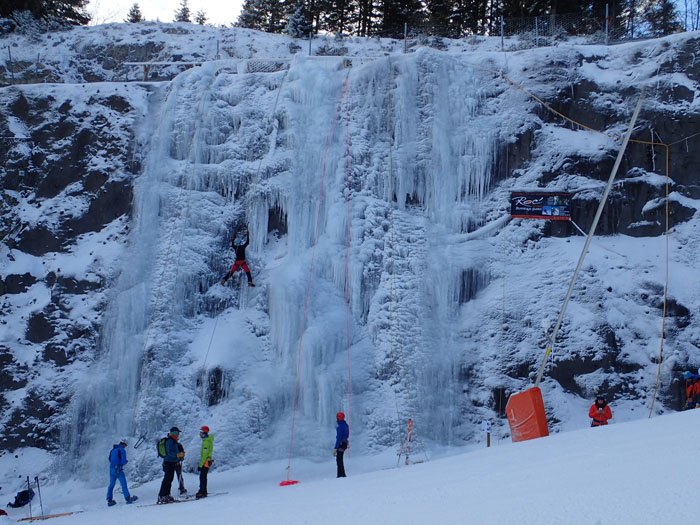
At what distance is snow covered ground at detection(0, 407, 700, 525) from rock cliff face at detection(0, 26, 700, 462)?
5289 mm

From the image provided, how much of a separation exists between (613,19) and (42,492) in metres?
17.6

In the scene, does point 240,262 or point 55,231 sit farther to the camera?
point 55,231

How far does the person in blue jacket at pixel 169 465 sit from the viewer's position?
8203 millimetres

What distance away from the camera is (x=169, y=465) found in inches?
327

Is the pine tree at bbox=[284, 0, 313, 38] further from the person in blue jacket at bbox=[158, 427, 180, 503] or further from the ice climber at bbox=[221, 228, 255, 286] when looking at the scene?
the person in blue jacket at bbox=[158, 427, 180, 503]

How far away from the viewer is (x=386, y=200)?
13.8 metres

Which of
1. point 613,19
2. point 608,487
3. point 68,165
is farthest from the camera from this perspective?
point 613,19

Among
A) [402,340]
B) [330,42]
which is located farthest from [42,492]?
[330,42]

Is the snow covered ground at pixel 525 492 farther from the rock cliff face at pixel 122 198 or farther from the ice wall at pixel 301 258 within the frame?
the rock cliff face at pixel 122 198

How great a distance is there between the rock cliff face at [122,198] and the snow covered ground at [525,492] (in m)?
5.29

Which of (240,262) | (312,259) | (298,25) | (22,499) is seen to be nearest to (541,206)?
(312,259)

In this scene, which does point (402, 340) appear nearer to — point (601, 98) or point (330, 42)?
point (601, 98)

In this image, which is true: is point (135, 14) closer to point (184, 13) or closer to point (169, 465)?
point (184, 13)

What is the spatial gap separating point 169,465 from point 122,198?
25.6 feet
